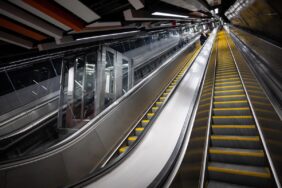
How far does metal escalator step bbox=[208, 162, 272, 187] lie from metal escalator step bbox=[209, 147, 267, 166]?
0.10m

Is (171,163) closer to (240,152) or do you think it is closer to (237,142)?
(240,152)

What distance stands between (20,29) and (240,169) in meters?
4.73

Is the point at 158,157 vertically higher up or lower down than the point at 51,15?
lower down

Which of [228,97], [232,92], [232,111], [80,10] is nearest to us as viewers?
[80,10]

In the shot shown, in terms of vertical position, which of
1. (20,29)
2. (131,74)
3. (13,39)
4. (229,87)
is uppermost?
(20,29)

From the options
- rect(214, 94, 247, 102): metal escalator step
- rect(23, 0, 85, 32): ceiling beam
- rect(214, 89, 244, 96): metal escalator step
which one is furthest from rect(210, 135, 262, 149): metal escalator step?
rect(23, 0, 85, 32): ceiling beam

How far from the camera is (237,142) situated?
3.27 metres

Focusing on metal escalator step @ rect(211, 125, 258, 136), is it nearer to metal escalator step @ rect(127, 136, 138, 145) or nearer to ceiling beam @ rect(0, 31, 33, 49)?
metal escalator step @ rect(127, 136, 138, 145)

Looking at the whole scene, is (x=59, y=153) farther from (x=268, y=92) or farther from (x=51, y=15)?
(x=268, y=92)

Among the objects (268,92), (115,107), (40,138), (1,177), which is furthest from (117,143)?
(268,92)

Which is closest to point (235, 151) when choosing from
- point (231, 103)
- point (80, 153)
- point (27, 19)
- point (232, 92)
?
point (231, 103)

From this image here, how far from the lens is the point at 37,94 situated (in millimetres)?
5707

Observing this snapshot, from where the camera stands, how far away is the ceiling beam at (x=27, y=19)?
3.08 m

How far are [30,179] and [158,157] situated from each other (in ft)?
6.26
